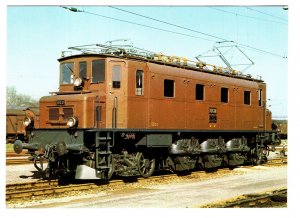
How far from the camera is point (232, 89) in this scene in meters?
20.9

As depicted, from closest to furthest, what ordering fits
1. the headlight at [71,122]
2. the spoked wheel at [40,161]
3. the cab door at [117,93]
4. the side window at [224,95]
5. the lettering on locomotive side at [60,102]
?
the headlight at [71,122] → the spoked wheel at [40,161] → the lettering on locomotive side at [60,102] → the cab door at [117,93] → the side window at [224,95]

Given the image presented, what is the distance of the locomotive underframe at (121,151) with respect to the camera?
1424cm

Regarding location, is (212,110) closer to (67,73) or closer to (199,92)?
(199,92)

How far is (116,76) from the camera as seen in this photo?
50.0 feet

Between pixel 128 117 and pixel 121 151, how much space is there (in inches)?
52.3

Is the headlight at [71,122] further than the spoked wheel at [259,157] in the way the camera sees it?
No

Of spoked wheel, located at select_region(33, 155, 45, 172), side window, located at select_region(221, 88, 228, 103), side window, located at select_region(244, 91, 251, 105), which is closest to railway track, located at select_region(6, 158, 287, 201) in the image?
spoked wheel, located at select_region(33, 155, 45, 172)

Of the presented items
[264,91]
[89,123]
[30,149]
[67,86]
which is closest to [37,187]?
[30,149]

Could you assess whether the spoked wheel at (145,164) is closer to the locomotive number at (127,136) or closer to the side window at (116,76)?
the locomotive number at (127,136)

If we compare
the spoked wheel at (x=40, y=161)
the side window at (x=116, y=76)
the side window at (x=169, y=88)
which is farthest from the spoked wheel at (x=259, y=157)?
the spoked wheel at (x=40, y=161)

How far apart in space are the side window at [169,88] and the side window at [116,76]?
2.29 meters

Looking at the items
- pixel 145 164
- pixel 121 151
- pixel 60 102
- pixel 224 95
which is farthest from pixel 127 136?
pixel 224 95

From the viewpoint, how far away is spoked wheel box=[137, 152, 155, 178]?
16.0 metres
